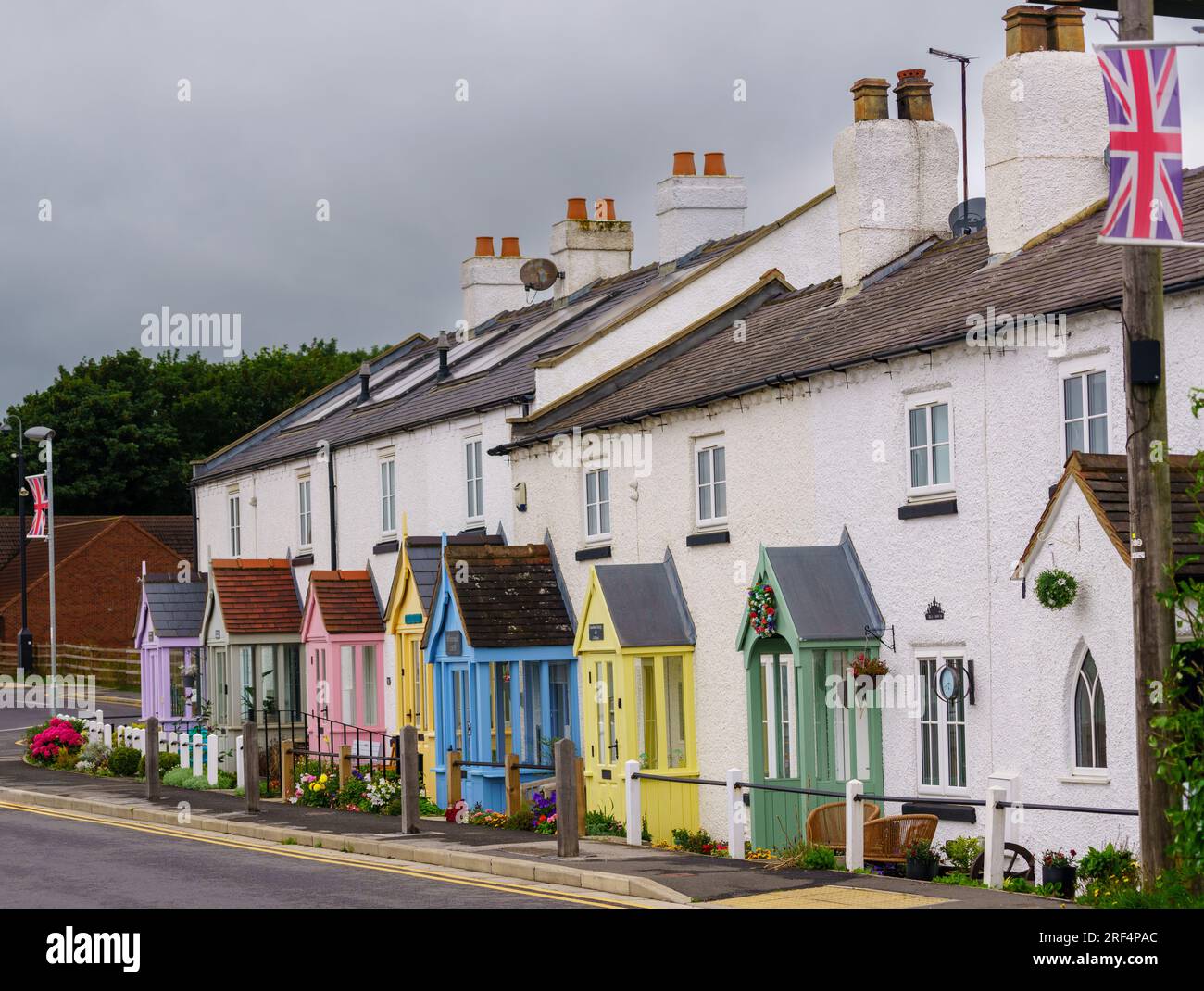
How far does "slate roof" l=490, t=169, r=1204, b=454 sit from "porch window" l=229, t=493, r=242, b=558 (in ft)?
45.2

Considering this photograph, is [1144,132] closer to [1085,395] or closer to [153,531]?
[1085,395]

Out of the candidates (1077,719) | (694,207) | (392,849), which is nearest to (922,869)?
(1077,719)

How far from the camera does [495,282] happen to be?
4044 cm

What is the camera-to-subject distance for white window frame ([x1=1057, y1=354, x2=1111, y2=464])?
Answer: 16.3m

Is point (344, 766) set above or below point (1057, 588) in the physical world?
below

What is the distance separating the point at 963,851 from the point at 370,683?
16355mm

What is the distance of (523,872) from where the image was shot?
17.8m

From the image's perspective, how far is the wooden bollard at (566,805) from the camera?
60.2 ft

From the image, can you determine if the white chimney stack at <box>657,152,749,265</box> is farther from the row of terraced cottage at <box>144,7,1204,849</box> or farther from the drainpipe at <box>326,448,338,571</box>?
the drainpipe at <box>326,448,338,571</box>

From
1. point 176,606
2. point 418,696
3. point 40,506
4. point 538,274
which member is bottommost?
point 418,696

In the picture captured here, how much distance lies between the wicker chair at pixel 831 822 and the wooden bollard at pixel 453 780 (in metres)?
7.63

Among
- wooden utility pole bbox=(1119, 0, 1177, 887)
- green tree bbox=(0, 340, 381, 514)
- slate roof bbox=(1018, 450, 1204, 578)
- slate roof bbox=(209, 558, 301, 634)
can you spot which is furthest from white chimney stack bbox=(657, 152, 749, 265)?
green tree bbox=(0, 340, 381, 514)
